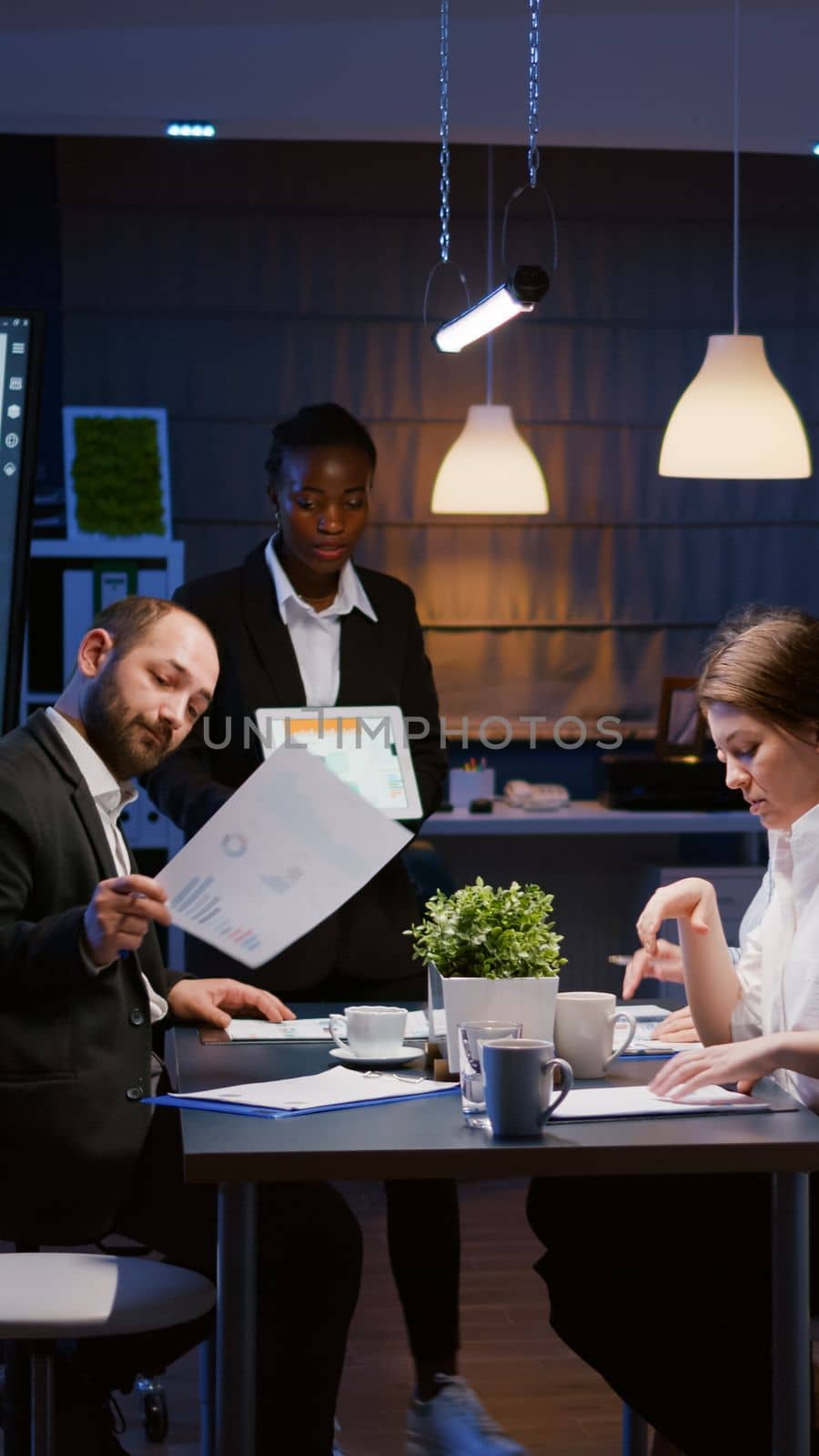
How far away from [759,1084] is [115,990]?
80 centimetres

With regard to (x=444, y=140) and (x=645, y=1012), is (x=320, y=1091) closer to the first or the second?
(x=645, y=1012)

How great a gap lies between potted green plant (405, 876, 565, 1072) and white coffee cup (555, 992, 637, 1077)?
5 centimetres

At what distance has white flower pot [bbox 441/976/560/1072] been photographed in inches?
81.0

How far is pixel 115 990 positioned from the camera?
2201 mm

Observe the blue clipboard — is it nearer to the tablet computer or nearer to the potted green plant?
the potted green plant

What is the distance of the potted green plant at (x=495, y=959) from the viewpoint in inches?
81.1

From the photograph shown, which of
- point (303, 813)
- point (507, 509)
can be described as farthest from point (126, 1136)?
point (507, 509)

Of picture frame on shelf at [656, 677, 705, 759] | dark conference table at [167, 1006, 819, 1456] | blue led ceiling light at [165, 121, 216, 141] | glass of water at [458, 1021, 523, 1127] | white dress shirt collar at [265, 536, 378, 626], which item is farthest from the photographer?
picture frame on shelf at [656, 677, 705, 759]

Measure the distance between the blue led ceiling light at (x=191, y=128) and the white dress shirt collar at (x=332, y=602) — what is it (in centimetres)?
234

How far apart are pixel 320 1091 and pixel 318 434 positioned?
1.59 metres

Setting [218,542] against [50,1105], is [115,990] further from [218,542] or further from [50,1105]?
[218,542]

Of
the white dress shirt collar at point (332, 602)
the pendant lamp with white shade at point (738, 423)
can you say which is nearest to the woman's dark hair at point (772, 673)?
the white dress shirt collar at point (332, 602)

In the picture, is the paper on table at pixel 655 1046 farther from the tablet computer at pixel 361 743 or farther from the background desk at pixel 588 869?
the background desk at pixel 588 869

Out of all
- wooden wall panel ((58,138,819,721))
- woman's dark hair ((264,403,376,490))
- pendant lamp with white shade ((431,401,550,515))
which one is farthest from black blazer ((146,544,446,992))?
wooden wall panel ((58,138,819,721))
